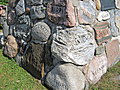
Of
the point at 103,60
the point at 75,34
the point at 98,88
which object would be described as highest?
the point at 75,34

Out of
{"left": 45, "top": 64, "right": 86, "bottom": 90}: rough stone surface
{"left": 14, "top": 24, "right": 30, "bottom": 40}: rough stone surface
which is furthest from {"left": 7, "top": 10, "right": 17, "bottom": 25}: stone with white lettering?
{"left": 45, "top": 64, "right": 86, "bottom": 90}: rough stone surface

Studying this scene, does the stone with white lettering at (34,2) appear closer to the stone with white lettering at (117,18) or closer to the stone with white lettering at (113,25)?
the stone with white lettering at (113,25)

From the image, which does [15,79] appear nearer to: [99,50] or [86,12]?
[99,50]

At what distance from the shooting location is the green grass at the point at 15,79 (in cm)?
280

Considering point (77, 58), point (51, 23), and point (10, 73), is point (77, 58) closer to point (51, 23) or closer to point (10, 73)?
point (51, 23)

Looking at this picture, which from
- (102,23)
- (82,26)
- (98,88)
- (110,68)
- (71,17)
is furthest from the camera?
(110,68)

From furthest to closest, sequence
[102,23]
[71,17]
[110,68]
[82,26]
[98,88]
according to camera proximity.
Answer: [110,68]
[102,23]
[98,88]
[82,26]
[71,17]

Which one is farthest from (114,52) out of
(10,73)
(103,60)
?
(10,73)

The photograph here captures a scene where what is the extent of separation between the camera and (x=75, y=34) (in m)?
2.50

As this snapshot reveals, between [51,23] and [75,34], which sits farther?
[51,23]

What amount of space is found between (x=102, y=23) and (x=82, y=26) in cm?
51

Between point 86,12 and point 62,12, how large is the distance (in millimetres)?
327

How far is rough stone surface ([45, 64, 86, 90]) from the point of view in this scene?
252 centimetres

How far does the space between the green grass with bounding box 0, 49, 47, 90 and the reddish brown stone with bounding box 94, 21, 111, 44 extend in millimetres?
1072
